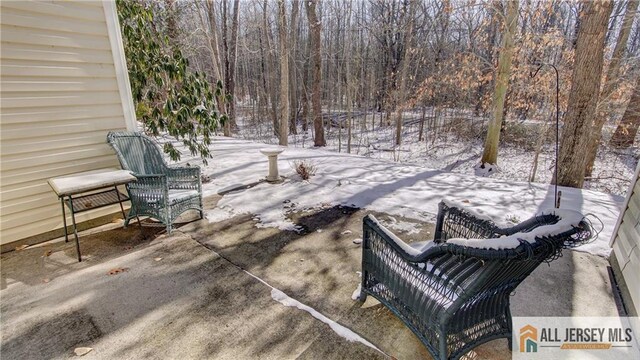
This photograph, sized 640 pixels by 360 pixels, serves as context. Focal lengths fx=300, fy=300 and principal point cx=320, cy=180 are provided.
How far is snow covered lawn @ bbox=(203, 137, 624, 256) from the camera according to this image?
3.59m

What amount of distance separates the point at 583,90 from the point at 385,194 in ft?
11.0

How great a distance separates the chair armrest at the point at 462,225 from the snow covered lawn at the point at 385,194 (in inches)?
46.5

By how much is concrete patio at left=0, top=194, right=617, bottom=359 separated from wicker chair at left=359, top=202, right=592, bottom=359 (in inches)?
8.2

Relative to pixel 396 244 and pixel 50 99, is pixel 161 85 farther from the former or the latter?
pixel 396 244

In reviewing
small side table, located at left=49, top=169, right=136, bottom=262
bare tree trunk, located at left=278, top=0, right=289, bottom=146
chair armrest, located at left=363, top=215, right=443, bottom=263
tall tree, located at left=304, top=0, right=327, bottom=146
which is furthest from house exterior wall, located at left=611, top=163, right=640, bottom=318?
tall tree, located at left=304, top=0, right=327, bottom=146

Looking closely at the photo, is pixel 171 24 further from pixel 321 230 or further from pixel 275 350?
pixel 275 350

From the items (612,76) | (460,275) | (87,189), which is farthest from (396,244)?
(612,76)

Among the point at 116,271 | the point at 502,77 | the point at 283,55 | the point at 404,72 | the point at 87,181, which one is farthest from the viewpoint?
the point at 404,72

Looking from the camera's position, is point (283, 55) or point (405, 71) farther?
point (405, 71)

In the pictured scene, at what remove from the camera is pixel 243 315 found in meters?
2.03

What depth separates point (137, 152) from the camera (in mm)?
3363

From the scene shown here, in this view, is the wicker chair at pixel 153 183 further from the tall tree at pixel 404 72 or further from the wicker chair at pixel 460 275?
the tall tree at pixel 404 72

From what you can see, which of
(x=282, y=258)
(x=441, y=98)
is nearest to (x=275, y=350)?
(x=282, y=258)

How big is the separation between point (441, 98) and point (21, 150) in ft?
45.0
